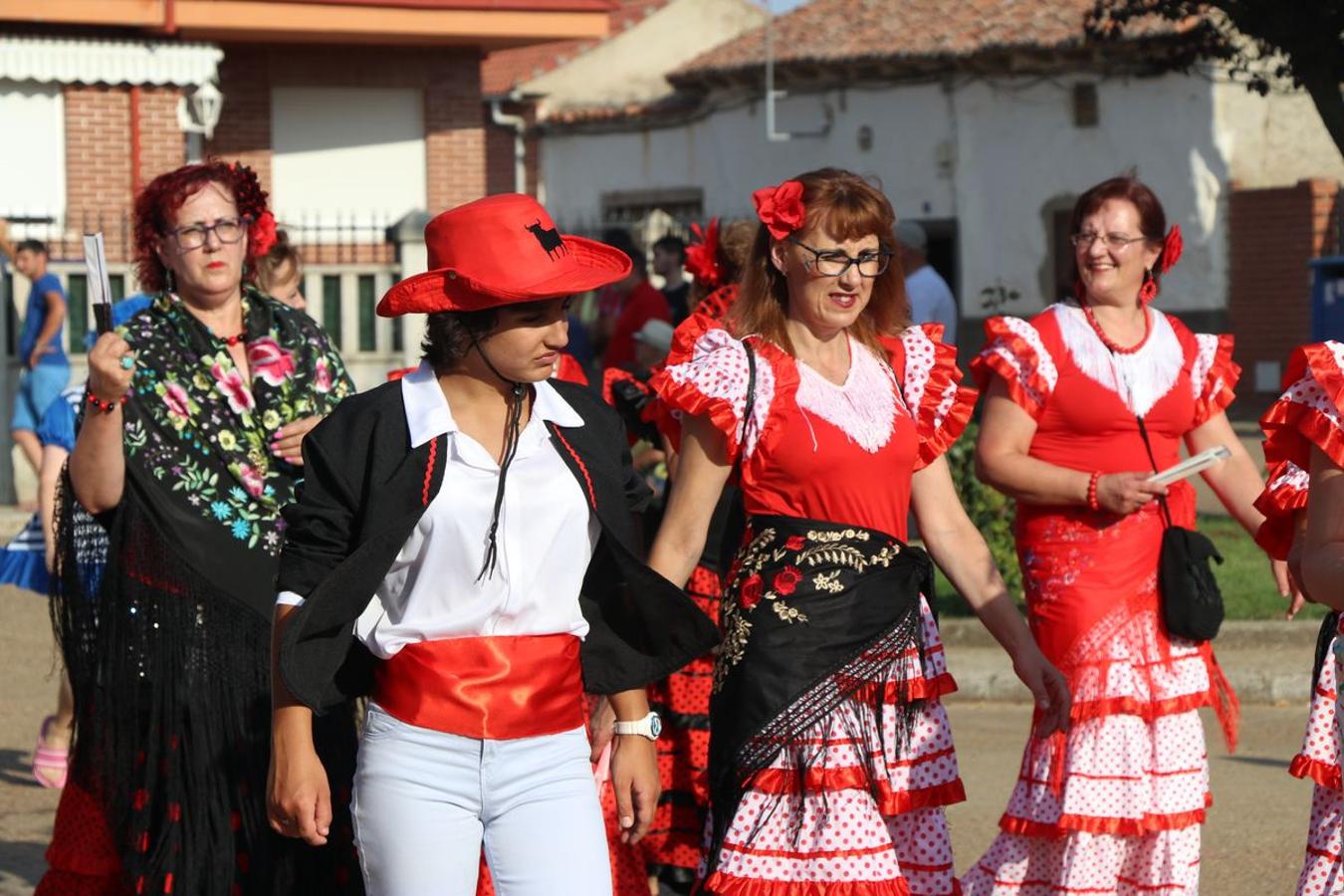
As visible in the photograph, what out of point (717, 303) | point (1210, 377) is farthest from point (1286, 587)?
point (717, 303)

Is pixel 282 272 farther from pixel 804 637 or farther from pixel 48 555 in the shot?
pixel 804 637

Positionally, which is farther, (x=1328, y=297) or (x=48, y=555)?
(x=1328, y=297)

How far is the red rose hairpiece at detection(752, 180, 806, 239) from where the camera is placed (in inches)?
194

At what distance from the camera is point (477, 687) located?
3.89 metres

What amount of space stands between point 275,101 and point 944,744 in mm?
21810

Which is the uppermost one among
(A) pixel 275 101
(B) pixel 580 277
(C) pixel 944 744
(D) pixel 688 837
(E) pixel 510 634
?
(A) pixel 275 101

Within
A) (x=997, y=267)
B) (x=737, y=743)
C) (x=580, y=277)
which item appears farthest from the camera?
(x=997, y=267)

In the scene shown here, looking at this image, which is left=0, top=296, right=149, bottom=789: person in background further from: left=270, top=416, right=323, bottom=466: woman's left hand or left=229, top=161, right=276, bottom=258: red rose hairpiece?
left=270, top=416, right=323, bottom=466: woman's left hand

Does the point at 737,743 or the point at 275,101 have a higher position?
the point at 275,101

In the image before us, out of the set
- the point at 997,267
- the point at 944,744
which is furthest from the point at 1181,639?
the point at 997,267

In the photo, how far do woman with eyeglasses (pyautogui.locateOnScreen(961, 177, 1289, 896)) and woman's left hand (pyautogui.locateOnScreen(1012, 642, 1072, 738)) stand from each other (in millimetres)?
502

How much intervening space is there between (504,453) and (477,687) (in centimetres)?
41

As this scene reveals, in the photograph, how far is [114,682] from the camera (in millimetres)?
5246

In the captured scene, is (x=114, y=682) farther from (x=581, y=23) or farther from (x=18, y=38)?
(x=581, y=23)
